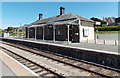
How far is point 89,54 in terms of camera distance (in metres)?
9.55

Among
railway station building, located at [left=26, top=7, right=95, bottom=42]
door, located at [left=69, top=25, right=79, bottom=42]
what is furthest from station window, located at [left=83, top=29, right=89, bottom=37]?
door, located at [left=69, top=25, right=79, bottom=42]

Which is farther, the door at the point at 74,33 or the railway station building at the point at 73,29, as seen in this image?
A: the door at the point at 74,33

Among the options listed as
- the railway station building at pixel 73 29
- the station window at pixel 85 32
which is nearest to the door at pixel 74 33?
the railway station building at pixel 73 29

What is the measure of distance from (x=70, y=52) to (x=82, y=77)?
604 centimetres

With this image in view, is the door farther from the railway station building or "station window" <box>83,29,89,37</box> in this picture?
"station window" <box>83,29,89,37</box>

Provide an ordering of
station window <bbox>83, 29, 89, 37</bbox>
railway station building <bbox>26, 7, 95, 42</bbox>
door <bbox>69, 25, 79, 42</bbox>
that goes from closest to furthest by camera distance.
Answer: railway station building <bbox>26, 7, 95, 42</bbox>
door <bbox>69, 25, 79, 42</bbox>
station window <bbox>83, 29, 89, 37</bbox>

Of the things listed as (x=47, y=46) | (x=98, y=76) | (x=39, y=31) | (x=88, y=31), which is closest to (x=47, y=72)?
(x=98, y=76)

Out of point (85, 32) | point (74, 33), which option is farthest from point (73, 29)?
point (85, 32)

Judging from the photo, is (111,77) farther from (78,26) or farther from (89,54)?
(78,26)

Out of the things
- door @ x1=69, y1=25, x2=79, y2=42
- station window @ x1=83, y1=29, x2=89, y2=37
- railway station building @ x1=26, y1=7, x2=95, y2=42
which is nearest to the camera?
railway station building @ x1=26, y1=7, x2=95, y2=42

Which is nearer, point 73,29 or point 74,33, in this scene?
point 74,33

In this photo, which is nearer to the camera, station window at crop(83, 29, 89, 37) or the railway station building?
the railway station building

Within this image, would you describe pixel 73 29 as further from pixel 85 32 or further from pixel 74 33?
pixel 85 32

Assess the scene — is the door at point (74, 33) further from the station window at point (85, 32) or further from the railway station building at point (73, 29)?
the station window at point (85, 32)
